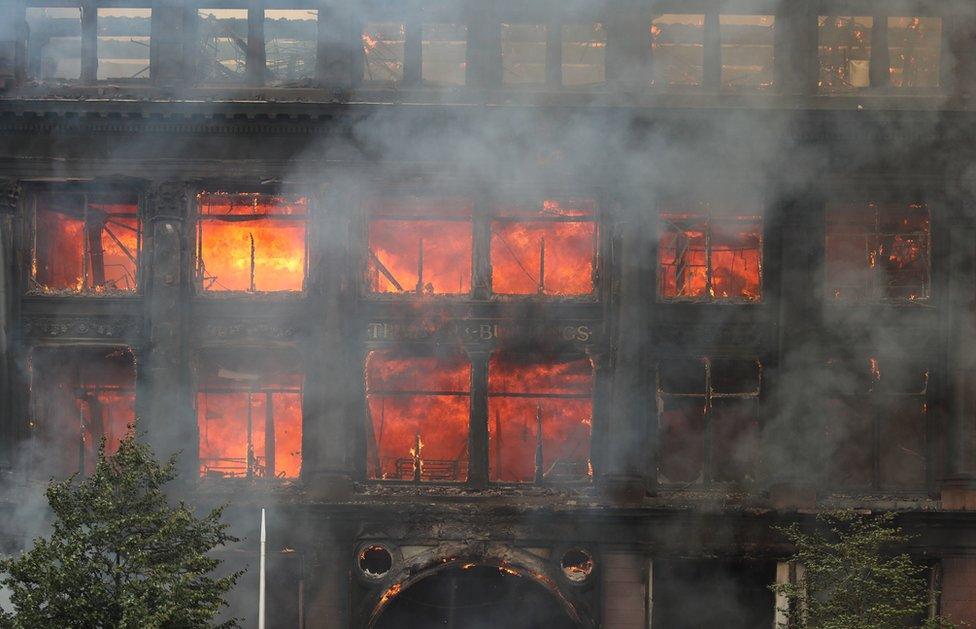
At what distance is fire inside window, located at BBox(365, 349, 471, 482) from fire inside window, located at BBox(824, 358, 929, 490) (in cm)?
470

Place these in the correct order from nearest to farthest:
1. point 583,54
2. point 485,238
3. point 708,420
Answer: point 708,420 → point 485,238 → point 583,54

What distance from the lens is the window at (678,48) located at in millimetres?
13078

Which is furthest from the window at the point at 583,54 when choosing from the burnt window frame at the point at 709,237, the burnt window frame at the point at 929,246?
the burnt window frame at the point at 929,246

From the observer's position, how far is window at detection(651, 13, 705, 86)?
13078 mm

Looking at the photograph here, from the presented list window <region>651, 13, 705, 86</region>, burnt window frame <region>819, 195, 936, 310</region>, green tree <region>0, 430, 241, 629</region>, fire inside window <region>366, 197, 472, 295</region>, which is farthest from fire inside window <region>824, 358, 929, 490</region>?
green tree <region>0, 430, 241, 629</region>

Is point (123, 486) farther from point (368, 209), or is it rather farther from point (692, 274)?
point (692, 274)

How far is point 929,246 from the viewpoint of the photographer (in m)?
12.9

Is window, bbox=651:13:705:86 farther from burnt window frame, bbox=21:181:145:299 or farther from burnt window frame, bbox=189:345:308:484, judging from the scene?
burnt window frame, bbox=21:181:145:299

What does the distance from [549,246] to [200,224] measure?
4506mm

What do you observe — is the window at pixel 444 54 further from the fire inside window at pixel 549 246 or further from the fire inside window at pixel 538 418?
the fire inside window at pixel 538 418

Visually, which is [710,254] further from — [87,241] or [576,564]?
[87,241]

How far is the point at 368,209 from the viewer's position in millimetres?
12969

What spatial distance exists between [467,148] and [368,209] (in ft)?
4.90

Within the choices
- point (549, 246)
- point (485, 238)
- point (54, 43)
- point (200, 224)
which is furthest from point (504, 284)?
point (54, 43)
